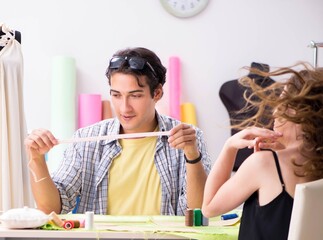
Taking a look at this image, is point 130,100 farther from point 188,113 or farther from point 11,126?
point 188,113

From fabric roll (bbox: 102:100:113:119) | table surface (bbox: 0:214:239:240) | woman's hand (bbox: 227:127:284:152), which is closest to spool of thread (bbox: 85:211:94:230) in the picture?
table surface (bbox: 0:214:239:240)

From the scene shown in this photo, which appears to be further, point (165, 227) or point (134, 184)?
point (134, 184)

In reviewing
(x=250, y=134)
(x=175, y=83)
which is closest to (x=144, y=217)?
(x=250, y=134)

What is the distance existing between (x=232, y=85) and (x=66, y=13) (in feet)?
4.29

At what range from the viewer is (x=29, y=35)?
17.0ft

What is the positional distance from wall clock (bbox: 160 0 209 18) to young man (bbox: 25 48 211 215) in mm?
2068

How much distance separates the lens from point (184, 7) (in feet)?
17.3

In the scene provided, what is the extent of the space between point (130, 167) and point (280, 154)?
119 cm

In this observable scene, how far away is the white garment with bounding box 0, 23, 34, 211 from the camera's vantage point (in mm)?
3281

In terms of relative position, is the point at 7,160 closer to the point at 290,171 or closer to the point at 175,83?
the point at 290,171

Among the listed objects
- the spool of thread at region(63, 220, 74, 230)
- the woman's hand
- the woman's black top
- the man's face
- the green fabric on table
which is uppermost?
the man's face

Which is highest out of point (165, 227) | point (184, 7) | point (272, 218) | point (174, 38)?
point (184, 7)

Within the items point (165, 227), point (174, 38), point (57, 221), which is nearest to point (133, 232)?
point (165, 227)

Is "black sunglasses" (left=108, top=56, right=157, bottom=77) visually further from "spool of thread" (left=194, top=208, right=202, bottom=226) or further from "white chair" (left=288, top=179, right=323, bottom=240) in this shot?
"white chair" (left=288, top=179, right=323, bottom=240)
